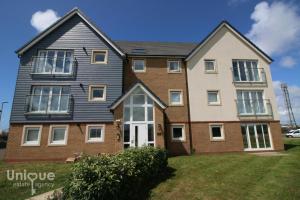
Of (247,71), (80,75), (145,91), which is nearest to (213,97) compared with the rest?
(247,71)

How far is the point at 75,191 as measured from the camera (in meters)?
5.79

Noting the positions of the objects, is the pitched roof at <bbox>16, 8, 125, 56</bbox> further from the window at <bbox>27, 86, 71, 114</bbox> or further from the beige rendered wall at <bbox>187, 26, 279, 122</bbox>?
the beige rendered wall at <bbox>187, 26, 279, 122</bbox>

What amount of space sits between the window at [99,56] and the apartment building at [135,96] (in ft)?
0.31

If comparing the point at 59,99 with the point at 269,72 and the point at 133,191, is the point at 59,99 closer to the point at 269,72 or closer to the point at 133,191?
the point at 133,191

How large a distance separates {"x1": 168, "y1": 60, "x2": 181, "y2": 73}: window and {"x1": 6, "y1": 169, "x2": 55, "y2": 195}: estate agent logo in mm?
14477

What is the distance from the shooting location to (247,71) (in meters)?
21.5

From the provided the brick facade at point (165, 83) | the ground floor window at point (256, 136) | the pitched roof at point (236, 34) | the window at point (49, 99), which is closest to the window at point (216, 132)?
the ground floor window at point (256, 136)

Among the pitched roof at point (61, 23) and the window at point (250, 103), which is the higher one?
the pitched roof at point (61, 23)

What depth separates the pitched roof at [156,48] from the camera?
71.5ft

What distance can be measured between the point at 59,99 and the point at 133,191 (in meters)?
12.9

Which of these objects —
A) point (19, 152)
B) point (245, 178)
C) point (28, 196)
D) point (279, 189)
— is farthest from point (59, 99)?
point (279, 189)

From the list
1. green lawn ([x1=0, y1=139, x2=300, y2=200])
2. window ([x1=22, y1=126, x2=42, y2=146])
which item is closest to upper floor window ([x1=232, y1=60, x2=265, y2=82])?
green lawn ([x1=0, y1=139, x2=300, y2=200])

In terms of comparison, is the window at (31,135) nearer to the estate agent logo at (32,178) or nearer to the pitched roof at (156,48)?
the estate agent logo at (32,178)

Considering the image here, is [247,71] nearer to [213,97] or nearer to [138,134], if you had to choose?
[213,97]
